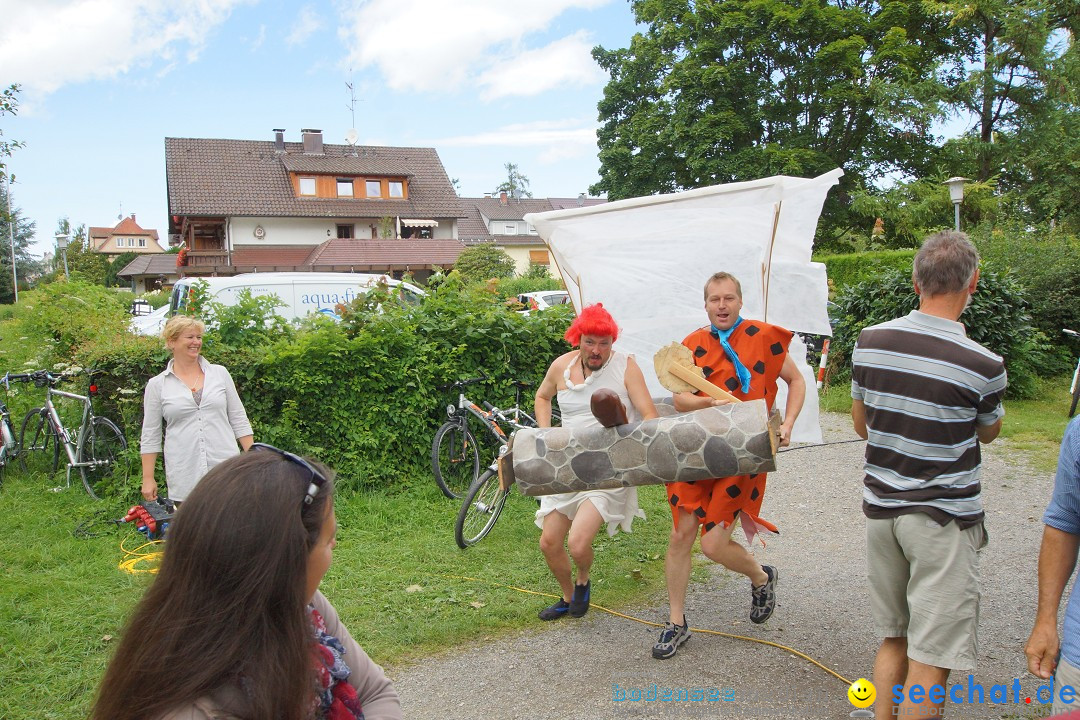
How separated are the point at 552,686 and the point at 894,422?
81.6 inches

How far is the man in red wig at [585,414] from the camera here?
4215mm

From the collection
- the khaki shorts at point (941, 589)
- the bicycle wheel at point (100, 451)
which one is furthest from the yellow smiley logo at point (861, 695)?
the bicycle wheel at point (100, 451)

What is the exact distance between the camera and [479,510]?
19.2 ft

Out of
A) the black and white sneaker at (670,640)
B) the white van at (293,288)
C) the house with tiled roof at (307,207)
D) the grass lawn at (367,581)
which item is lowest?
the grass lawn at (367,581)

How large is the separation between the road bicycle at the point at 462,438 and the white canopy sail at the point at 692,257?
2293 mm

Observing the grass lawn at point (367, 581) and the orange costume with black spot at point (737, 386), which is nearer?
the orange costume with black spot at point (737, 386)

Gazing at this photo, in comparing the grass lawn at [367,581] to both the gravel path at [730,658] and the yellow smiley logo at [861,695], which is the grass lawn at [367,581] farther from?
the yellow smiley logo at [861,695]

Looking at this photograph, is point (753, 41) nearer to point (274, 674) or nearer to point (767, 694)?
point (767, 694)

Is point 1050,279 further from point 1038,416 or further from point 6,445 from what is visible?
point 6,445

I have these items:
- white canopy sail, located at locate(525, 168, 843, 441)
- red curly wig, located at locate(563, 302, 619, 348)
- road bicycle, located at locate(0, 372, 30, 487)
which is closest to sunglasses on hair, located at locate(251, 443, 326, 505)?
red curly wig, located at locate(563, 302, 619, 348)

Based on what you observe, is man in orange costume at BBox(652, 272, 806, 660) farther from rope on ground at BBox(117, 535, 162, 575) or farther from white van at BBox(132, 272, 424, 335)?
white van at BBox(132, 272, 424, 335)

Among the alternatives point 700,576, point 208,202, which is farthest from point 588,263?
point 208,202

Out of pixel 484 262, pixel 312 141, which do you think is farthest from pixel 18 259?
pixel 484 262

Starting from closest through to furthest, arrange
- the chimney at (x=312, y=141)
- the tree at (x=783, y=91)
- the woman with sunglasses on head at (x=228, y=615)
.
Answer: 1. the woman with sunglasses on head at (x=228, y=615)
2. the tree at (x=783, y=91)
3. the chimney at (x=312, y=141)
